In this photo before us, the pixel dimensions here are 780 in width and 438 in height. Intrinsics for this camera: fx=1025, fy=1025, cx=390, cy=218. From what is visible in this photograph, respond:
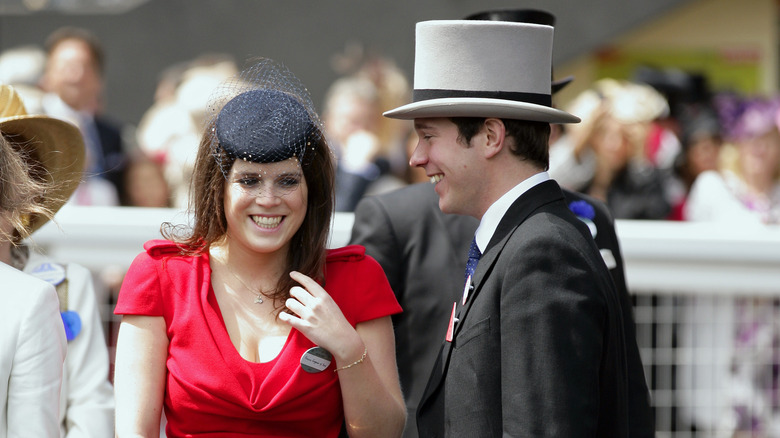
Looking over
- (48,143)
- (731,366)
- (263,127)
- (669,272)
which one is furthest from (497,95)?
(731,366)

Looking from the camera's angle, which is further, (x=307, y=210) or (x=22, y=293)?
(x=307, y=210)

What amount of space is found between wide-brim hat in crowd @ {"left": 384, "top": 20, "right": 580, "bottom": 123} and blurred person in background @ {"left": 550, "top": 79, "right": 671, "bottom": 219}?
331cm

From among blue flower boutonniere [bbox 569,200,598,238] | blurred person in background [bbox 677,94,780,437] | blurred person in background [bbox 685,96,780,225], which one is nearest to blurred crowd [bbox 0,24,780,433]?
blurred person in background [bbox 685,96,780,225]

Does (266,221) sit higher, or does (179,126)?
(266,221)

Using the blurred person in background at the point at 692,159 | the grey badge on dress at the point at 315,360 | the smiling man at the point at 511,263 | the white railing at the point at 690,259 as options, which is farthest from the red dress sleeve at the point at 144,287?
the blurred person in background at the point at 692,159

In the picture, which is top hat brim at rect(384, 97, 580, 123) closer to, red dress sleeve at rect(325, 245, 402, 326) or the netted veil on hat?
the netted veil on hat

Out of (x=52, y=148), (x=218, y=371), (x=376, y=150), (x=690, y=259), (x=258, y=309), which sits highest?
(x=52, y=148)

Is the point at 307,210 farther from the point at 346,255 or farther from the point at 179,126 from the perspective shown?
the point at 179,126

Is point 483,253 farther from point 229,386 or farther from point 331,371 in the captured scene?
point 229,386

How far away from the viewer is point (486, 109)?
2707mm

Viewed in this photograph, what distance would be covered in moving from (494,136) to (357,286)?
61cm

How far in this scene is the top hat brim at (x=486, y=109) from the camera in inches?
106

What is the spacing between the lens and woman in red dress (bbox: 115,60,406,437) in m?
2.81

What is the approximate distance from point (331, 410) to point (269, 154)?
2.45 feet
